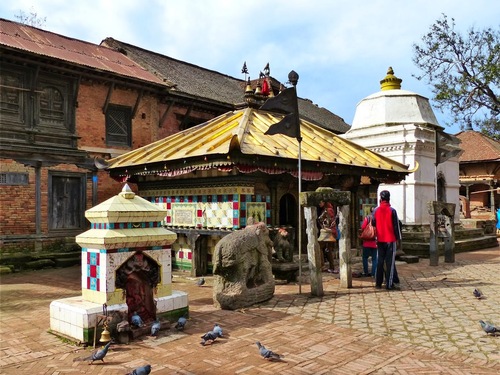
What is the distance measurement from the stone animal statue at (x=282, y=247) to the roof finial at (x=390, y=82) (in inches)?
473

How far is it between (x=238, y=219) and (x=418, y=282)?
4219 mm

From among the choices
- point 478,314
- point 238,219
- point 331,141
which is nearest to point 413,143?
point 331,141

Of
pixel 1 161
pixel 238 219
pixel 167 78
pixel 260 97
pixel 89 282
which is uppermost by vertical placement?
pixel 167 78

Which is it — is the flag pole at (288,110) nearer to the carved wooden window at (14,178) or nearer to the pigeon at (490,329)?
the pigeon at (490,329)

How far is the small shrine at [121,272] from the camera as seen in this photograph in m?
5.84

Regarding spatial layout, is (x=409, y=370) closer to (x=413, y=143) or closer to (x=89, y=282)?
(x=89, y=282)

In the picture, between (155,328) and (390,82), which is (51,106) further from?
(390,82)

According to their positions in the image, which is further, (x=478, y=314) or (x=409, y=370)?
(x=478, y=314)

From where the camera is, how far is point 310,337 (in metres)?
5.82

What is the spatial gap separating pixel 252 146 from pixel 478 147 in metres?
27.1

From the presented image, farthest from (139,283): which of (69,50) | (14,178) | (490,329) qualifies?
(69,50)

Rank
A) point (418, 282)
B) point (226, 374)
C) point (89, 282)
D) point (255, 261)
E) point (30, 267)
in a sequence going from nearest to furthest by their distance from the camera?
point (226, 374) < point (89, 282) < point (255, 261) < point (418, 282) < point (30, 267)

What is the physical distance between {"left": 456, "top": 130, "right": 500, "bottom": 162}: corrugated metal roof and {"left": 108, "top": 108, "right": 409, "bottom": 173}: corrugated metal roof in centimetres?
1984

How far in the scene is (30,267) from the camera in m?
13.2
